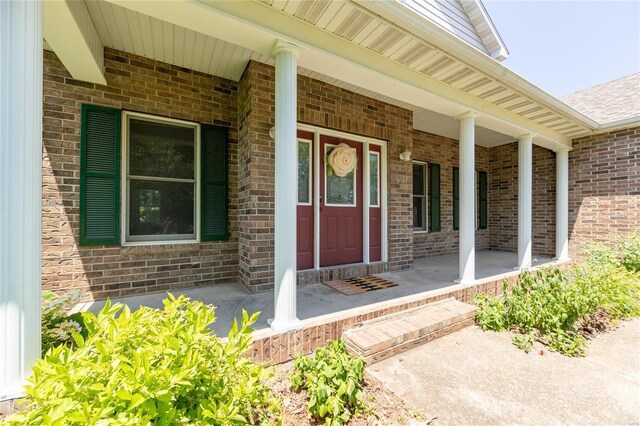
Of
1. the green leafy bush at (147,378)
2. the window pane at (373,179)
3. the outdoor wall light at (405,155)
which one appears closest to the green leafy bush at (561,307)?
the window pane at (373,179)

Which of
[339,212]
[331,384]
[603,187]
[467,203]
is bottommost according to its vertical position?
[331,384]

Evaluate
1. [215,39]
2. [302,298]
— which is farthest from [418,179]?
[215,39]

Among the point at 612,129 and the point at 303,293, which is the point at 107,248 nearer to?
the point at 303,293

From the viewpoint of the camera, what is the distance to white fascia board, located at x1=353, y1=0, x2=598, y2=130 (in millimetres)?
2273

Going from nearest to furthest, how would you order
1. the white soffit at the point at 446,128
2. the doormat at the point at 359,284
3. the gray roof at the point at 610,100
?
1. the doormat at the point at 359,284
2. the white soffit at the point at 446,128
3. the gray roof at the point at 610,100

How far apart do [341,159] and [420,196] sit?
3071mm

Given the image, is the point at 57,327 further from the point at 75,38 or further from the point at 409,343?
the point at 409,343

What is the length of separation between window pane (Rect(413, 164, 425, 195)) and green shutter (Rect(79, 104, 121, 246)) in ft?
18.4

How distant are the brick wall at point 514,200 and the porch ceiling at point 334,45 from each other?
296cm

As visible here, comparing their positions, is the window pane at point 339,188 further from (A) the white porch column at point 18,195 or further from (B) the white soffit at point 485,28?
(B) the white soffit at point 485,28

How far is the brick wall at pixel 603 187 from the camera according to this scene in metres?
5.24

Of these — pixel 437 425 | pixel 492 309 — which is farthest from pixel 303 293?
pixel 492 309

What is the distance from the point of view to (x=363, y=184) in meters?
4.47

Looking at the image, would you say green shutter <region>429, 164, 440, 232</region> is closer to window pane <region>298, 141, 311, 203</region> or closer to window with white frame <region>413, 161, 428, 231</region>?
window with white frame <region>413, 161, 428, 231</region>
